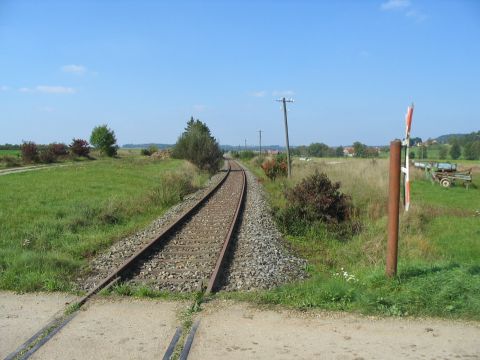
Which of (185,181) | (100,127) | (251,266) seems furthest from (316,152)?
(251,266)

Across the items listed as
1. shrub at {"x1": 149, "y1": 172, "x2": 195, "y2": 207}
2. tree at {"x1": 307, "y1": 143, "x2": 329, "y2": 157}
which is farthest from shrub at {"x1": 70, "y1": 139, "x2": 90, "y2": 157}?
shrub at {"x1": 149, "y1": 172, "x2": 195, "y2": 207}

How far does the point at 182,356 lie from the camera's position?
4.10 metres

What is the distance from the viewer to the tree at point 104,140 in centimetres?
8775

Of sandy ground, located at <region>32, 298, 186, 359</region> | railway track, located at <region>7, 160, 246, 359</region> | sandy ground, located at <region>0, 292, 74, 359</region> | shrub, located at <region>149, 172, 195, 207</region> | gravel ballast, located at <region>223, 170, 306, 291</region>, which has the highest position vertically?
shrub, located at <region>149, 172, 195, 207</region>

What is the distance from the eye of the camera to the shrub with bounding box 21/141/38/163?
5519 centimetres

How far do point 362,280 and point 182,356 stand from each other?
3005mm

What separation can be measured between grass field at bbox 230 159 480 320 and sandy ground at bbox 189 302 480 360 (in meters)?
0.32

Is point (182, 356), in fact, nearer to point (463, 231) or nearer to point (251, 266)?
point (251, 266)

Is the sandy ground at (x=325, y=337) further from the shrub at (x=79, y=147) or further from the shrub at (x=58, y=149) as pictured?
the shrub at (x=79, y=147)

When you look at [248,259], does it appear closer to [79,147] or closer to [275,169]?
[275,169]

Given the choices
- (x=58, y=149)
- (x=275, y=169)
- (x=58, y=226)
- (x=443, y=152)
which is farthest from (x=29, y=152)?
(x=443, y=152)

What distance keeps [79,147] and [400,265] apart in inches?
2840

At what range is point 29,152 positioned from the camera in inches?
2190

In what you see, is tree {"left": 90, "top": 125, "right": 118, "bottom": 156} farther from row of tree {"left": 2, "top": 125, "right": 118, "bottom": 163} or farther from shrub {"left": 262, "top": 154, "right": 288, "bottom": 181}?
shrub {"left": 262, "top": 154, "right": 288, "bottom": 181}
